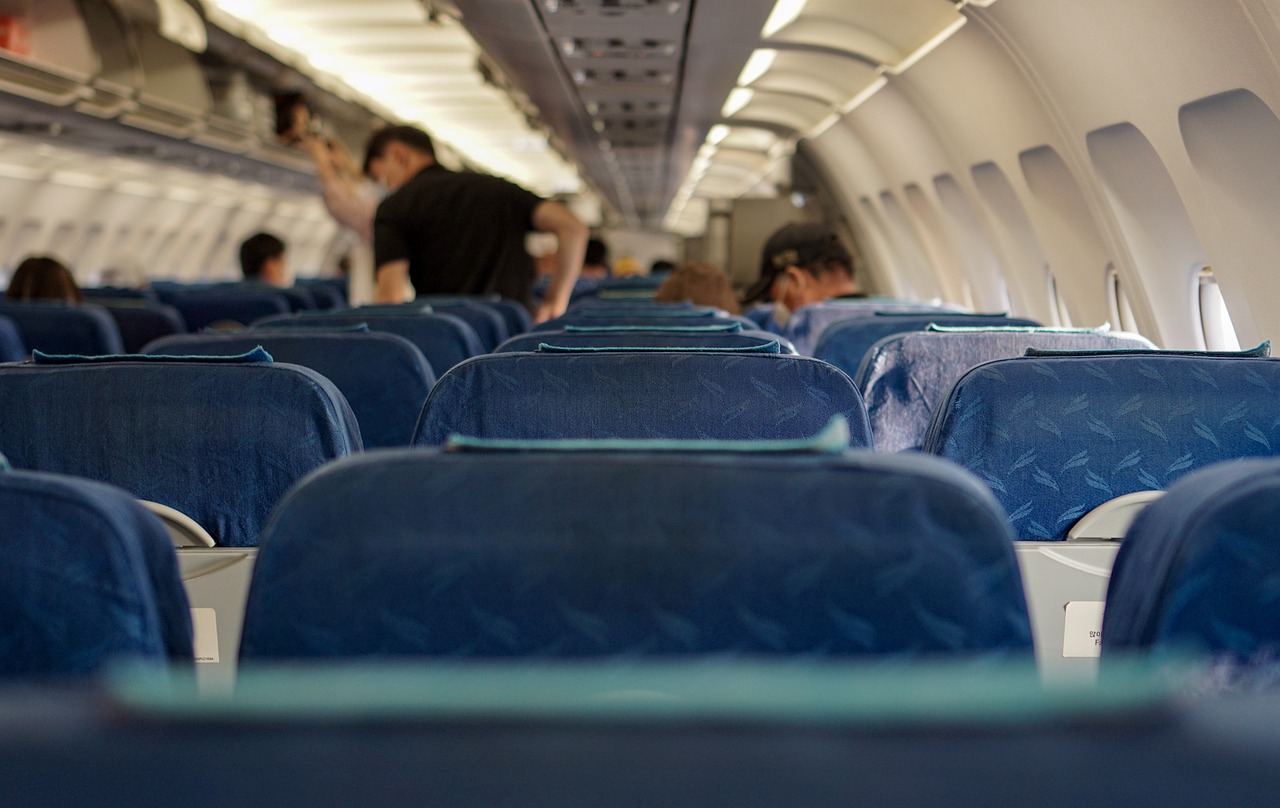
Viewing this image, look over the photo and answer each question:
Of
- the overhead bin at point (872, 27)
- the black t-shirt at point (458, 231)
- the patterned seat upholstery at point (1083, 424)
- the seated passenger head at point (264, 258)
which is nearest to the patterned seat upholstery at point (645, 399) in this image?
the patterned seat upholstery at point (1083, 424)

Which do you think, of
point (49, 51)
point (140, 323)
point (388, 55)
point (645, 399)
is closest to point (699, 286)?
point (140, 323)

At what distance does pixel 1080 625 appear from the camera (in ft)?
6.97

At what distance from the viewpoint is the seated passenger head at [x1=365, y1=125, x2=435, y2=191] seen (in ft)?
22.5

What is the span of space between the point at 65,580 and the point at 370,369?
2.05 metres

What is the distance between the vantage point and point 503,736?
786 mm

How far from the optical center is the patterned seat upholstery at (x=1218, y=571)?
1.15 meters

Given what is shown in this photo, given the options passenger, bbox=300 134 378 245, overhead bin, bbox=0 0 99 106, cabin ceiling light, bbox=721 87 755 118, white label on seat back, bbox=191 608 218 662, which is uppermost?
cabin ceiling light, bbox=721 87 755 118

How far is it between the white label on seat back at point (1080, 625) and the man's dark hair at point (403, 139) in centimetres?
531

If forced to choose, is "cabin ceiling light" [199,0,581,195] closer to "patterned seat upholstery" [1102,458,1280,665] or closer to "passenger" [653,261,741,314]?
"passenger" [653,261,741,314]

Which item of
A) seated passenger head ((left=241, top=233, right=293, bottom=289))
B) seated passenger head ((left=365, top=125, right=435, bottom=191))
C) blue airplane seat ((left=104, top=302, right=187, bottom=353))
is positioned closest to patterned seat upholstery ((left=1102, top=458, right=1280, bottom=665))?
seated passenger head ((left=365, top=125, right=435, bottom=191))

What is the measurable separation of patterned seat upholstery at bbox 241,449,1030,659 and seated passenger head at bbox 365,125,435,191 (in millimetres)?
5809

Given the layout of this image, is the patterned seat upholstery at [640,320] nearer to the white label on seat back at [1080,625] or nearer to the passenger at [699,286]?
the white label on seat back at [1080,625]

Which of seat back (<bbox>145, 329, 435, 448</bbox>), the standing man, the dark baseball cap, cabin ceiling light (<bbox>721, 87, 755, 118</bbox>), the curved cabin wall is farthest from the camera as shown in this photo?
cabin ceiling light (<bbox>721, 87, 755, 118</bbox>)

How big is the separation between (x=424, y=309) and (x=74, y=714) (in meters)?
3.75
